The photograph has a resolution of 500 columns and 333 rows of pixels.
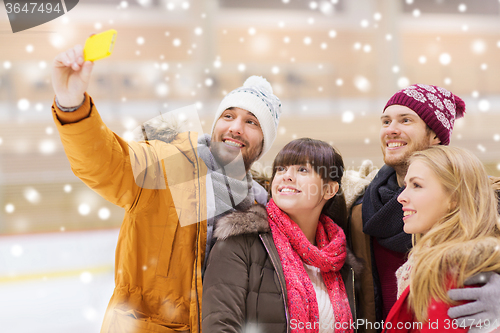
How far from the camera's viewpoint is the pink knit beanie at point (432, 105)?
63.2 inches

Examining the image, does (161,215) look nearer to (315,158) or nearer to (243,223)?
(243,223)

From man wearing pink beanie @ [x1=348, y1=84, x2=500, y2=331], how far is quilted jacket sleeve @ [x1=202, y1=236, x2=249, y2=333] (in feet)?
2.00

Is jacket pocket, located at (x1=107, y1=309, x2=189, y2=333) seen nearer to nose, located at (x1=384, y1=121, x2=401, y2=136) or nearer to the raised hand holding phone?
the raised hand holding phone

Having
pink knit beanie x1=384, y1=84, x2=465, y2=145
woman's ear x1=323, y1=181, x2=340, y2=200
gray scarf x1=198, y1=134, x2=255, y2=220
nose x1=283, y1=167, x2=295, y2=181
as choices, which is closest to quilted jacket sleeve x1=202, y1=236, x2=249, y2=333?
gray scarf x1=198, y1=134, x2=255, y2=220

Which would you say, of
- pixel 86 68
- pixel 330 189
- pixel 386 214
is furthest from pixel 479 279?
pixel 86 68

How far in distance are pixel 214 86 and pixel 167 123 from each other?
437 centimetres

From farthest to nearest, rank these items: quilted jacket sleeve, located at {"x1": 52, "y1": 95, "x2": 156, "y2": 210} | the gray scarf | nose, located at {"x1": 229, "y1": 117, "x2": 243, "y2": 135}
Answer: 1. nose, located at {"x1": 229, "y1": 117, "x2": 243, "y2": 135}
2. the gray scarf
3. quilted jacket sleeve, located at {"x1": 52, "y1": 95, "x2": 156, "y2": 210}

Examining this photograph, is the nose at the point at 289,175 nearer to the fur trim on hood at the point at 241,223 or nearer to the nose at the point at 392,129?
the fur trim on hood at the point at 241,223

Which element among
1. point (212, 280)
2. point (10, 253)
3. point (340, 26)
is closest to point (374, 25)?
point (340, 26)

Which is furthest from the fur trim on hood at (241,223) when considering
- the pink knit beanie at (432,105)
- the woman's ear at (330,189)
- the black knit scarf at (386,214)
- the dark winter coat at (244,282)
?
the pink knit beanie at (432,105)

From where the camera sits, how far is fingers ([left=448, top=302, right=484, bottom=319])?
0.99m

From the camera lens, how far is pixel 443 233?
3.84ft

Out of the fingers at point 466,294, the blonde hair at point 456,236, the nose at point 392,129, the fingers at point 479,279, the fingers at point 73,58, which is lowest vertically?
the fingers at point 466,294

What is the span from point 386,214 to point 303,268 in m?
0.46
